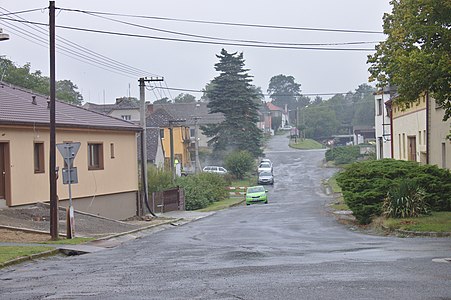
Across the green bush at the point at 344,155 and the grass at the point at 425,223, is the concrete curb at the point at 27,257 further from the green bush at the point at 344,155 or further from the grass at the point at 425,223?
the green bush at the point at 344,155

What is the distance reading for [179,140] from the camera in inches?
3617

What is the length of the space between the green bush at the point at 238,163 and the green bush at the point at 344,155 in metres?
15.8

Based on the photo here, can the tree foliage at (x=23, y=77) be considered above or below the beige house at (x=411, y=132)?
above

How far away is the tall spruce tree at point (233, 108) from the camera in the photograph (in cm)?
8531

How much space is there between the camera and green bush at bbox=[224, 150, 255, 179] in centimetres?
7881

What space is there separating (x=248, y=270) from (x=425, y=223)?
1221 centimetres

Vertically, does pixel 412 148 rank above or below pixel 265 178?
above

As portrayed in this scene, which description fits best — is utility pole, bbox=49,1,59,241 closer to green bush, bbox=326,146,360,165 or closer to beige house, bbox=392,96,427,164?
beige house, bbox=392,96,427,164

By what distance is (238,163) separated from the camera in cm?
7881

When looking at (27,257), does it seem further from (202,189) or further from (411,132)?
(202,189)

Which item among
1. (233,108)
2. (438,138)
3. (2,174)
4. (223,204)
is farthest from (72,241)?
(233,108)

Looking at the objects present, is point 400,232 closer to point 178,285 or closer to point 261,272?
point 261,272

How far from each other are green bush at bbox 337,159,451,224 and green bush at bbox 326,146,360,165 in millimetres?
60539

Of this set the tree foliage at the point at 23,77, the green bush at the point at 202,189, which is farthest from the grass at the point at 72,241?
the tree foliage at the point at 23,77
